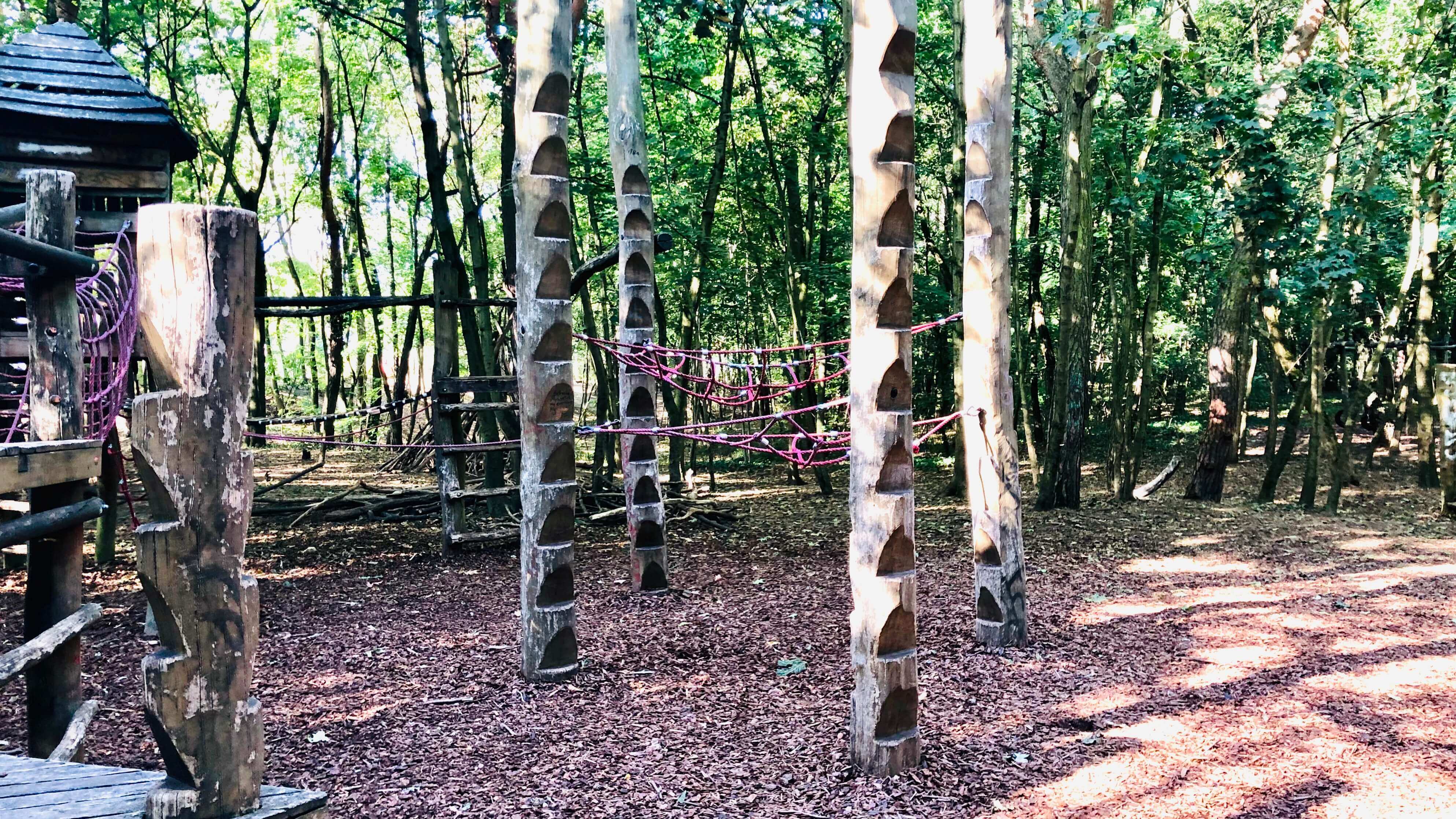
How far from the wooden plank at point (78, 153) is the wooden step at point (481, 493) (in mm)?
3882

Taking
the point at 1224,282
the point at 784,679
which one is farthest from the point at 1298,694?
the point at 1224,282

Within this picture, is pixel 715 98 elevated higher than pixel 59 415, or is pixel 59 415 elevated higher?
pixel 715 98

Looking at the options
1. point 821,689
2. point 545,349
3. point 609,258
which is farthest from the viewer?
point 609,258

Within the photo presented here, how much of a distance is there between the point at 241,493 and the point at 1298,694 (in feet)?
14.6

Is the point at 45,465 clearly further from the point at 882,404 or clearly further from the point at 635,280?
the point at 635,280

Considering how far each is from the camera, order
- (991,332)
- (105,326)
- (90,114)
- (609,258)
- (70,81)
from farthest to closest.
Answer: (70,81) < (90,114) < (609,258) < (105,326) < (991,332)

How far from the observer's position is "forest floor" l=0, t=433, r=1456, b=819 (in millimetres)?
3354

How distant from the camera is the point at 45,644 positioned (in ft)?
9.84

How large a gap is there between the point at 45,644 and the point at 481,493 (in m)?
5.09

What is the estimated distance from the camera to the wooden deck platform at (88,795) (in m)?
2.02

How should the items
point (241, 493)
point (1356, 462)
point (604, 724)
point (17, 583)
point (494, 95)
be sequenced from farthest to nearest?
point (494, 95) → point (1356, 462) → point (17, 583) → point (604, 724) → point (241, 493)

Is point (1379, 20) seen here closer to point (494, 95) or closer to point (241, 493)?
point (494, 95)

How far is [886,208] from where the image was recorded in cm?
332

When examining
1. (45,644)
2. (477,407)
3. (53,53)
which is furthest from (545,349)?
(53,53)
